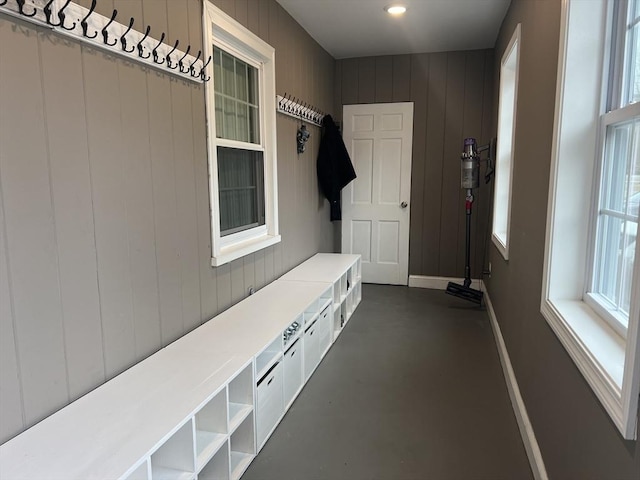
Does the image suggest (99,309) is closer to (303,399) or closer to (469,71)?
(303,399)

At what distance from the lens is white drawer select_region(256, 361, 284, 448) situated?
7.04 feet

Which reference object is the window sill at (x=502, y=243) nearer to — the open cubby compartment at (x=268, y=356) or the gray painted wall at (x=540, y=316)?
the gray painted wall at (x=540, y=316)

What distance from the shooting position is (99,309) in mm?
1782

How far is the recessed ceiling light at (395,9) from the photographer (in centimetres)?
359

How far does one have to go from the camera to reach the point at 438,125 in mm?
5016

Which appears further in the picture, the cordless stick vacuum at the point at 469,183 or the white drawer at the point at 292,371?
the cordless stick vacuum at the point at 469,183

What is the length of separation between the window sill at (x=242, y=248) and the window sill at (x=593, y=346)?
170 centimetres

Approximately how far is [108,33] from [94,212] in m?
0.70

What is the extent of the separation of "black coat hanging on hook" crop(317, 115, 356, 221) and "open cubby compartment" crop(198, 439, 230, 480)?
3.21 metres

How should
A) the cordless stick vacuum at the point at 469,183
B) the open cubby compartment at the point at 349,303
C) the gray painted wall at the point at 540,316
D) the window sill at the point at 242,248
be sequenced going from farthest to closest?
the cordless stick vacuum at the point at 469,183 < the open cubby compartment at the point at 349,303 < the window sill at the point at 242,248 < the gray painted wall at the point at 540,316

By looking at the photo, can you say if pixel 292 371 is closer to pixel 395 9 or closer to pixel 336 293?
pixel 336 293

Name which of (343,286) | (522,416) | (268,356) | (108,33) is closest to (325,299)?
(343,286)

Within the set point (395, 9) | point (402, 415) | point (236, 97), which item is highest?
point (395, 9)

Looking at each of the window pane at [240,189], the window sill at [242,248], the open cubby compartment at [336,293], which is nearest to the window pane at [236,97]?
the window pane at [240,189]
